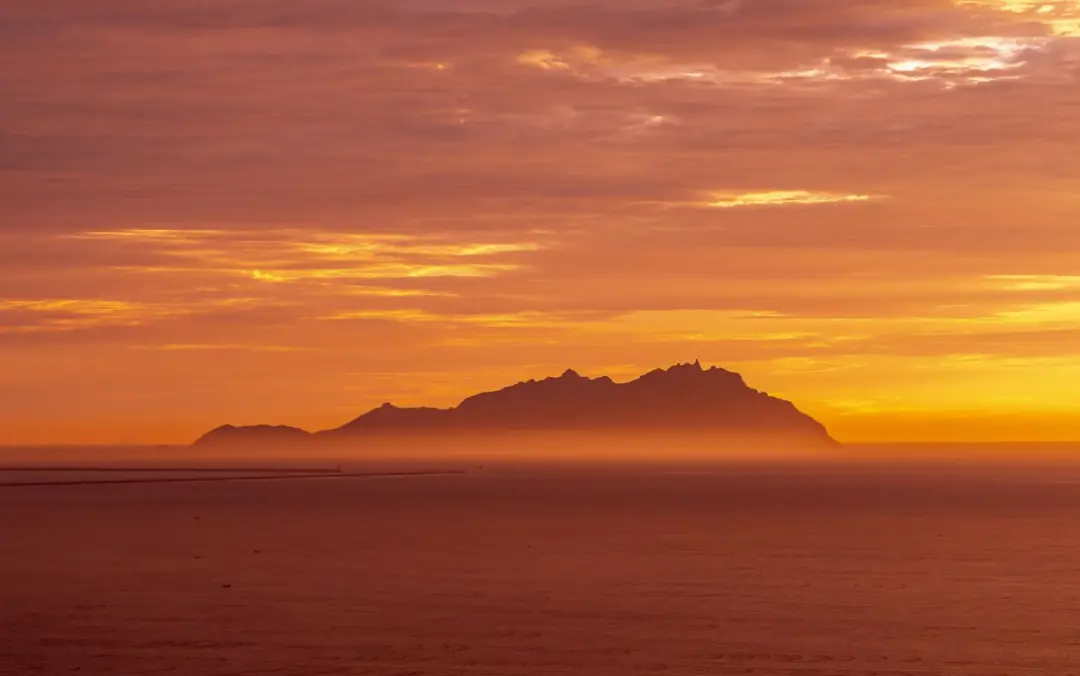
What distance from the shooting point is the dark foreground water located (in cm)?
4753

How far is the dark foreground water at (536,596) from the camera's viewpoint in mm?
47531

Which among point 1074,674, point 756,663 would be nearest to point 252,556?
point 756,663

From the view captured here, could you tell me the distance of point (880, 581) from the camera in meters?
71.6

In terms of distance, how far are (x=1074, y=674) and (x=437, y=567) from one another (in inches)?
1554

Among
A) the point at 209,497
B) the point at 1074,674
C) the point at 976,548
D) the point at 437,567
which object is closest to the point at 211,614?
the point at 437,567

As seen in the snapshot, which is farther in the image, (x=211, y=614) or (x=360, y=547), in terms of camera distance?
(x=360, y=547)

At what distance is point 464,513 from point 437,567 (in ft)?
192

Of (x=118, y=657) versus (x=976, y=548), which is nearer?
(x=118, y=657)

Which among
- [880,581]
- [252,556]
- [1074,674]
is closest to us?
[1074,674]

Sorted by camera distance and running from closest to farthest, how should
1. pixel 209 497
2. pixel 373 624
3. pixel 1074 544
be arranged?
pixel 373 624 → pixel 1074 544 → pixel 209 497

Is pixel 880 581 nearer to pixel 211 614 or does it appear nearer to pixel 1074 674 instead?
pixel 1074 674

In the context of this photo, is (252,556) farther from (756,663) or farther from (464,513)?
(464,513)

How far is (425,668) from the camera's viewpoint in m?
45.5

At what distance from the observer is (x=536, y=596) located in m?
63.9
